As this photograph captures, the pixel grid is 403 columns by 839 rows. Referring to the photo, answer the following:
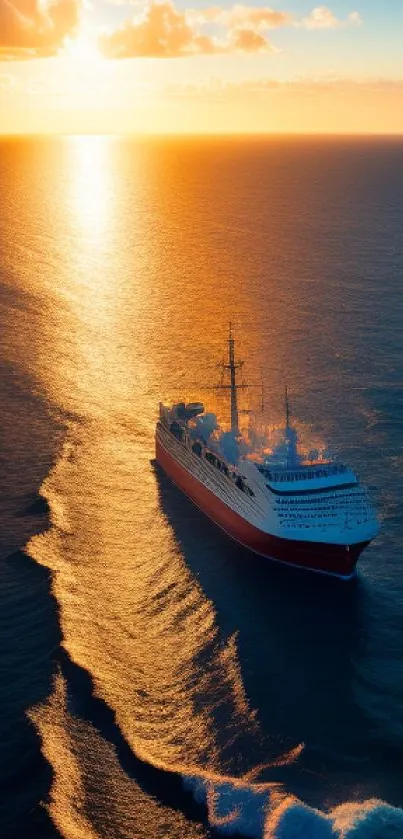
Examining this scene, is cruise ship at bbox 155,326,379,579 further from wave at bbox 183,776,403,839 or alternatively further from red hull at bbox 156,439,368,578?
wave at bbox 183,776,403,839

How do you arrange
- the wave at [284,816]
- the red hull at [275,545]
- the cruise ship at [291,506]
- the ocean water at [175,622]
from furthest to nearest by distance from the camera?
the cruise ship at [291,506] → the red hull at [275,545] → the ocean water at [175,622] → the wave at [284,816]

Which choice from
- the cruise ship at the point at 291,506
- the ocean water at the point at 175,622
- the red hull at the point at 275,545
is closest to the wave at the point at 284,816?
the ocean water at the point at 175,622

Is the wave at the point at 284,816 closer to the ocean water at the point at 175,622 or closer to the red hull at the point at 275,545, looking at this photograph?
the ocean water at the point at 175,622

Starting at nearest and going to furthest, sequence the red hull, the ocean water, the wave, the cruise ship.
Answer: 1. the wave
2. the ocean water
3. the red hull
4. the cruise ship

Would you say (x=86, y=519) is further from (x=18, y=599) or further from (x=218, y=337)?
(x=218, y=337)

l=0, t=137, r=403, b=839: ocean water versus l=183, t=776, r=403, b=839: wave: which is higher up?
l=0, t=137, r=403, b=839: ocean water

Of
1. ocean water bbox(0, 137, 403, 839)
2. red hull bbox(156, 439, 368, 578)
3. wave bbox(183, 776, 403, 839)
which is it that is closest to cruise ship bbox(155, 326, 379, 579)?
red hull bbox(156, 439, 368, 578)

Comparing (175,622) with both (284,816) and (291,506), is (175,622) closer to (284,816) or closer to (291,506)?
(291,506)
